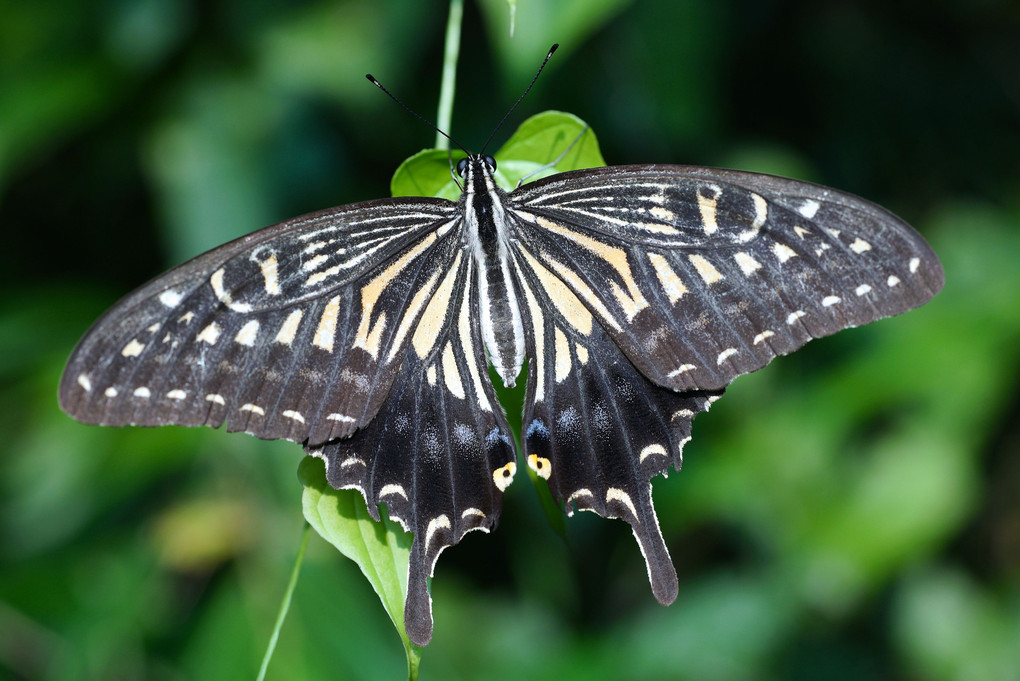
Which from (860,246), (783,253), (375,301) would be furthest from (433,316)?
(860,246)

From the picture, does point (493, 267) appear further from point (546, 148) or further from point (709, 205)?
point (709, 205)

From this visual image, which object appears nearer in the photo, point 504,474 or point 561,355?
point 504,474

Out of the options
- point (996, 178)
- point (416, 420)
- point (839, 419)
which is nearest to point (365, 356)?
point (416, 420)

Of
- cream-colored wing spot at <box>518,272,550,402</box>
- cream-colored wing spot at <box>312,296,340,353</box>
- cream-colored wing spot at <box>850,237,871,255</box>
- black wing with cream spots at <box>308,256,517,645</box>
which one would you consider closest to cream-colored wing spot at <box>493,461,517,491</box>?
black wing with cream spots at <box>308,256,517,645</box>

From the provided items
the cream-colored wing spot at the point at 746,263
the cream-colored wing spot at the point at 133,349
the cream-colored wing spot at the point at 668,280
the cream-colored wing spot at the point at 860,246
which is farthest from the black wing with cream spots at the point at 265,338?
the cream-colored wing spot at the point at 860,246

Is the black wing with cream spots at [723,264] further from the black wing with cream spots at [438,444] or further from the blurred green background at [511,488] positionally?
the blurred green background at [511,488]

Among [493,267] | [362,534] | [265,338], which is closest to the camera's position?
[362,534]

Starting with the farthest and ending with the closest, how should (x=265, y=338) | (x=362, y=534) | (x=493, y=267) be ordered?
(x=493, y=267), (x=265, y=338), (x=362, y=534)
